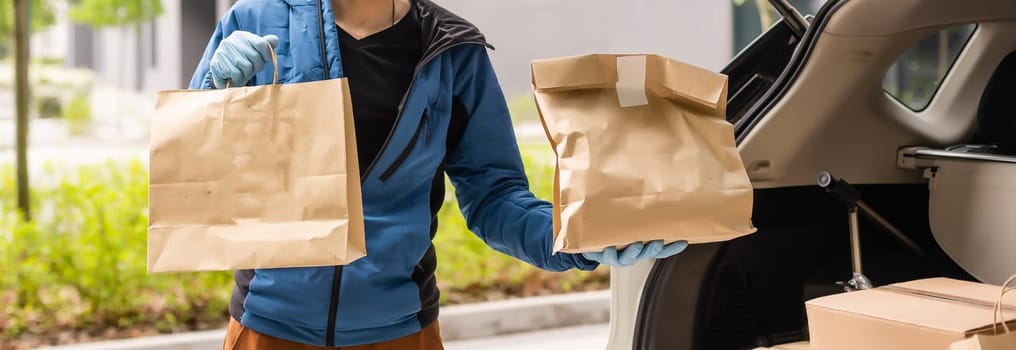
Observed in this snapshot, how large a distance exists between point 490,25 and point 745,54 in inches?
110

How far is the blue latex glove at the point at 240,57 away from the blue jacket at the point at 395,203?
0.09 metres

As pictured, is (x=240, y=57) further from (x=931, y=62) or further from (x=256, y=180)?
(x=931, y=62)

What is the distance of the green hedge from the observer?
4043mm

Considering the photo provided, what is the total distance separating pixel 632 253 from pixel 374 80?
1.67ft

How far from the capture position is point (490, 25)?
4852mm

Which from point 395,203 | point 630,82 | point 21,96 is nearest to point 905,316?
point 630,82

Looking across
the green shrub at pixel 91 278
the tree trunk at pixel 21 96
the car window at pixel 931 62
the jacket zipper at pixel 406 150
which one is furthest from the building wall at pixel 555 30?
the jacket zipper at pixel 406 150

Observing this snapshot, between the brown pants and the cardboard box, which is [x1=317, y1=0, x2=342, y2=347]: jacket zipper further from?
the cardboard box

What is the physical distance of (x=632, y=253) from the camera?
4.75 ft

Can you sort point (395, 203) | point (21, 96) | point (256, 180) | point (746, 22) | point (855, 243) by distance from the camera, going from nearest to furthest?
point (256, 180), point (395, 203), point (855, 243), point (21, 96), point (746, 22)

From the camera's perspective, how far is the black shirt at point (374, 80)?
155 centimetres

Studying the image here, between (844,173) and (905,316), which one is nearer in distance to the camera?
(905,316)

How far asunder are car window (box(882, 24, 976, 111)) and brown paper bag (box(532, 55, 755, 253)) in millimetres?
938

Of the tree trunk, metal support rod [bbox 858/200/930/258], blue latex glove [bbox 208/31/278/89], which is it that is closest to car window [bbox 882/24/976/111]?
metal support rod [bbox 858/200/930/258]
